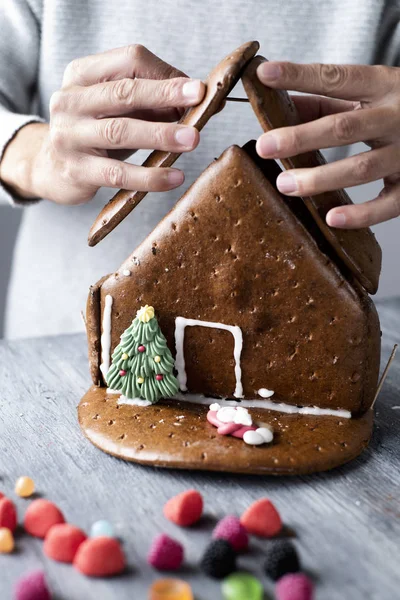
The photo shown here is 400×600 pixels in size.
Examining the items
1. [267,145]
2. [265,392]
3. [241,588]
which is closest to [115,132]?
[267,145]

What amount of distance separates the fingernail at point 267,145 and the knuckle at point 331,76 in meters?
0.12

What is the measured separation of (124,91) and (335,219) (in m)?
0.38

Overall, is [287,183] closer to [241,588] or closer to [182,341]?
[182,341]

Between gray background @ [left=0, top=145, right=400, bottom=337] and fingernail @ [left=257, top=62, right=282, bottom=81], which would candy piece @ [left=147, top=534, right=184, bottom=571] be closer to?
fingernail @ [left=257, top=62, right=282, bottom=81]

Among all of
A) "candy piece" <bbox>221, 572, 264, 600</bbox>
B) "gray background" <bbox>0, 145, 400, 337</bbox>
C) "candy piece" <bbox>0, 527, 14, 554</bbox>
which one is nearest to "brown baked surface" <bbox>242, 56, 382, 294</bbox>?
"candy piece" <bbox>221, 572, 264, 600</bbox>

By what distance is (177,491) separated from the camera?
1.03 meters

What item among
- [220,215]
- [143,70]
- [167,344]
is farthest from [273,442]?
[143,70]

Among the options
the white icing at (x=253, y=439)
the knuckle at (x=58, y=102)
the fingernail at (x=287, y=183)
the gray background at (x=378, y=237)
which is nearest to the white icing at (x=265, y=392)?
the white icing at (x=253, y=439)

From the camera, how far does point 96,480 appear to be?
1.04m

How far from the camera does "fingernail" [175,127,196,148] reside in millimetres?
1060

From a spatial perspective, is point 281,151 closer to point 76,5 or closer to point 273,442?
point 273,442

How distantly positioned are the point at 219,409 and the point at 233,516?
0.27 metres

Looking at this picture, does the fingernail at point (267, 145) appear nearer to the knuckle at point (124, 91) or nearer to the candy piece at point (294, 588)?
the knuckle at point (124, 91)

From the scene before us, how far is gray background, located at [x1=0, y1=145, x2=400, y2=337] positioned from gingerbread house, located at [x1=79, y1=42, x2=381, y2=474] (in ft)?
4.34
